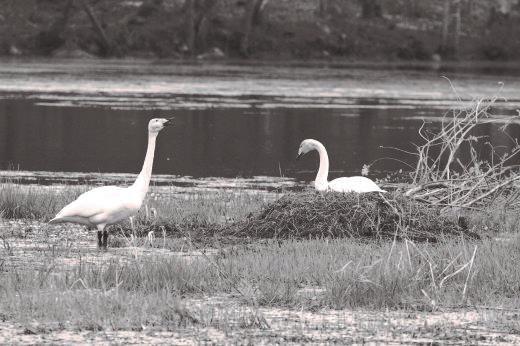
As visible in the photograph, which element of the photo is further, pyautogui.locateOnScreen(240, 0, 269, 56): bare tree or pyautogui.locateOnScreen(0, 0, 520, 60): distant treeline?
pyautogui.locateOnScreen(240, 0, 269, 56): bare tree

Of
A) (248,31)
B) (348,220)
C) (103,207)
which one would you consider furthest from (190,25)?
(103,207)

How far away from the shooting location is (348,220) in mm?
13039

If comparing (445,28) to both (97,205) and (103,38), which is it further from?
(97,205)

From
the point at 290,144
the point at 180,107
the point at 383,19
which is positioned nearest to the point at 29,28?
the point at 383,19

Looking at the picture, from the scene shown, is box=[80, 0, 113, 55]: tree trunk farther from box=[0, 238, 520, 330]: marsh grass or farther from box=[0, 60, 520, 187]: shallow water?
box=[0, 238, 520, 330]: marsh grass

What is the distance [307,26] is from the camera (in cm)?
7288

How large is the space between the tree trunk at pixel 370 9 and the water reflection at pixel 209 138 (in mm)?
38687

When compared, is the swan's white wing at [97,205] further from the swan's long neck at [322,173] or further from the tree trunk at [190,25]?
the tree trunk at [190,25]

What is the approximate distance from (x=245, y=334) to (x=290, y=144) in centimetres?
1992

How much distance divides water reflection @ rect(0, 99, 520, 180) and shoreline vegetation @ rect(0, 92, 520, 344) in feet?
20.4

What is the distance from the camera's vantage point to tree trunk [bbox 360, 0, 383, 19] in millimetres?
76375

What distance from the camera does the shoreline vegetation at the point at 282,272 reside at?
862 centimetres

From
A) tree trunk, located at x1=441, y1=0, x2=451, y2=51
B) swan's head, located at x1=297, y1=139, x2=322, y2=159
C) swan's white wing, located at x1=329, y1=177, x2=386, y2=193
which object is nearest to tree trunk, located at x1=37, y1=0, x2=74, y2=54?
tree trunk, located at x1=441, y1=0, x2=451, y2=51

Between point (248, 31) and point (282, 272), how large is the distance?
5908cm
